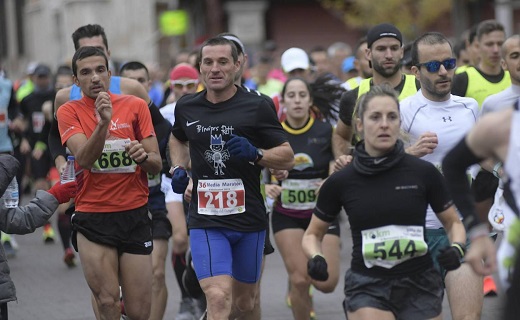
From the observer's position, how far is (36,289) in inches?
489

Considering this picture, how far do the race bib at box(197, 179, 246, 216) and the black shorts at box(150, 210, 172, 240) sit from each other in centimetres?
207

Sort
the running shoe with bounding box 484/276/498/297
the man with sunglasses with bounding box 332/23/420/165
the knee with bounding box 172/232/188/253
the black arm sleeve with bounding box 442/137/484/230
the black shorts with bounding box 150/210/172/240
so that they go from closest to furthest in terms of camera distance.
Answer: the black arm sleeve with bounding box 442/137/484/230
the man with sunglasses with bounding box 332/23/420/165
the black shorts with bounding box 150/210/172/240
the knee with bounding box 172/232/188/253
the running shoe with bounding box 484/276/498/297


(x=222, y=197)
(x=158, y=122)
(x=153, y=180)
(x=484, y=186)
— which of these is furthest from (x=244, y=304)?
(x=484, y=186)

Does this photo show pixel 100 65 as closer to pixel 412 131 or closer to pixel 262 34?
pixel 412 131

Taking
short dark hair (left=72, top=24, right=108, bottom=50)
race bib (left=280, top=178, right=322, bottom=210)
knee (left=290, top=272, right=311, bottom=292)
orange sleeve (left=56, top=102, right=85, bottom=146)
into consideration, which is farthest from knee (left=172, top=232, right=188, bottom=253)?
orange sleeve (left=56, top=102, right=85, bottom=146)

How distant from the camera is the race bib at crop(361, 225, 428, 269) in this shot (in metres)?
6.47

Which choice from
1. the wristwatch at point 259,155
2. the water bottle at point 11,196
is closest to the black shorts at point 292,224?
the wristwatch at point 259,155

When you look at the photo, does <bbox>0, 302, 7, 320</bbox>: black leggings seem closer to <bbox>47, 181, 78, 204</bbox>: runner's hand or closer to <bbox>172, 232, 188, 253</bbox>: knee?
<bbox>47, 181, 78, 204</bbox>: runner's hand

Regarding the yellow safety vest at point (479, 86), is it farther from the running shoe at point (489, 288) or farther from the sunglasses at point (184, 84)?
the sunglasses at point (184, 84)

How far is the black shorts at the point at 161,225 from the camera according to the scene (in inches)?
392

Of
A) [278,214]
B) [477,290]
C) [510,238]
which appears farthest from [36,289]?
[510,238]

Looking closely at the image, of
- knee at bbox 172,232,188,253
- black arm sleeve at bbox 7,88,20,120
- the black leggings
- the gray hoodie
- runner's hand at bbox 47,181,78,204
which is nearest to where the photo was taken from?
the gray hoodie

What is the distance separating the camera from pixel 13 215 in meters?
7.41

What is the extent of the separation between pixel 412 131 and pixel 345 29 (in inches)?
1313
